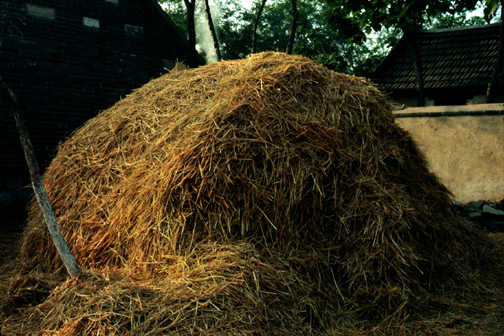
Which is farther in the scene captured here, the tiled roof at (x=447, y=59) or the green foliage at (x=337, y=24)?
the tiled roof at (x=447, y=59)

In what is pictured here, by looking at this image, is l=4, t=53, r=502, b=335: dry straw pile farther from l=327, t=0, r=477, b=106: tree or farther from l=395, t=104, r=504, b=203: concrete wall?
l=327, t=0, r=477, b=106: tree

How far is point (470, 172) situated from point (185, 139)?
5702mm

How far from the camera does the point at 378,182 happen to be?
12.2 feet

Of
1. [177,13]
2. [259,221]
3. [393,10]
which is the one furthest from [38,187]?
[177,13]

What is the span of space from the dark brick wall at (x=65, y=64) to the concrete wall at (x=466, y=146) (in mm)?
5597

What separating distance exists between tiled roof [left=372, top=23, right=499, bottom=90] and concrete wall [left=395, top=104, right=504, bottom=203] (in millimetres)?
6782

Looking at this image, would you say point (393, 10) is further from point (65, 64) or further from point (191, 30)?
point (65, 64)

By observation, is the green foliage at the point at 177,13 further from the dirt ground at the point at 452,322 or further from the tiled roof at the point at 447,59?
the dirt ground at the point at 452,322

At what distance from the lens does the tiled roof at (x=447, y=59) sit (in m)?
14.3

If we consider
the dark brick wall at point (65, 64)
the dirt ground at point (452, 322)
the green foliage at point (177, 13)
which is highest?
the green foliage at point (177, 13)

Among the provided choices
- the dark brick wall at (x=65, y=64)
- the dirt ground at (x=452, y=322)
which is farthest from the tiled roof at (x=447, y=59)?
the dirt ground at (x=452, y=322)

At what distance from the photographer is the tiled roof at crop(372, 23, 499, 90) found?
14.3 m

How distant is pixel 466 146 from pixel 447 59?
9907 mm

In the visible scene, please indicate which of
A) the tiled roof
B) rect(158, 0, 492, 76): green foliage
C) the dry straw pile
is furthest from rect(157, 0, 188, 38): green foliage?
the dry straw pile
